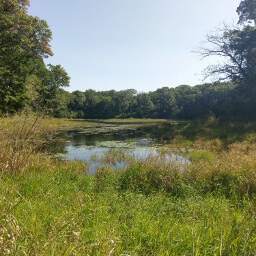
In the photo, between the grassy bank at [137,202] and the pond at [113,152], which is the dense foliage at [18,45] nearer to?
the pond at [113,152]

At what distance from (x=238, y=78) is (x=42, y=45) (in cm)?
2273

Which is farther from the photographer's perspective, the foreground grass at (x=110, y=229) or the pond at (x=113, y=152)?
the pond at (x=113, y=152)

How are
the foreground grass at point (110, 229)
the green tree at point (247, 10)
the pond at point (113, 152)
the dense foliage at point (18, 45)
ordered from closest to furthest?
1. the foreground grass at point (110, 229)
2. the pond at point (113, 152)
3. the dense foliage at point (18, 45)
4. the green tree at point (247, 10)

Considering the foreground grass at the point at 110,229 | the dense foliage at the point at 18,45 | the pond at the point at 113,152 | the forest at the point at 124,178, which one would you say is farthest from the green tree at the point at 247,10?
the foreground grass at the point at 110,229

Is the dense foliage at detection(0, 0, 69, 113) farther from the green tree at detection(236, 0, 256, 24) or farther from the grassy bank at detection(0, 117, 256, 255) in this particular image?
the green tree at detection(236, 0, 256, 24)

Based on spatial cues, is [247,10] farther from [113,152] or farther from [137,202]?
[137,202]

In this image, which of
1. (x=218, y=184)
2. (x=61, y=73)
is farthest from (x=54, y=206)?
(x=61, y=73)

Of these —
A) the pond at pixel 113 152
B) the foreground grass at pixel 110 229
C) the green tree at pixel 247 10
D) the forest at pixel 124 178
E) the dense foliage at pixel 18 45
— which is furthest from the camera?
the green tree at pixel 247 10

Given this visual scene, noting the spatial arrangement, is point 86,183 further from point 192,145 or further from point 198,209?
point 192,145

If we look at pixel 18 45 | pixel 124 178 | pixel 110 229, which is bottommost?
pixel 124 178

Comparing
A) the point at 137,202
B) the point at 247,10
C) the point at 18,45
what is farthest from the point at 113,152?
the point at 247,10

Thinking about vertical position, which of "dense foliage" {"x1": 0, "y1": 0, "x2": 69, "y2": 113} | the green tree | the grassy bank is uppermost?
the green tree

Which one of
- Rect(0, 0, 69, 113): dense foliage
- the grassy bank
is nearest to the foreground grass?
the grassy bank

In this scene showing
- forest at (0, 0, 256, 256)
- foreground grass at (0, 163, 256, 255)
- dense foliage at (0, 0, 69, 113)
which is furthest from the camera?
dense foliage at (0, 0, 69, 113)
